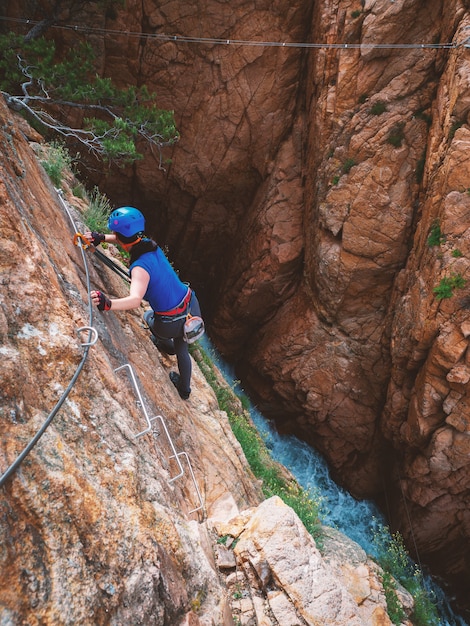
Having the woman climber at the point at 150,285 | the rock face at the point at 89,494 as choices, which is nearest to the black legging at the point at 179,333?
the woman climber at the point at 150,285

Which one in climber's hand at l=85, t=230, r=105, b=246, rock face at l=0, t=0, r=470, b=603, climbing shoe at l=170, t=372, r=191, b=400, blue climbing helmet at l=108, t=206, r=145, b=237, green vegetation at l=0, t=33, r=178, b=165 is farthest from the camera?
rock face at l=0, t=0, r=470, b=603

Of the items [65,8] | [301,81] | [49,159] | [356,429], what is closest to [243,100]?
[301,81]

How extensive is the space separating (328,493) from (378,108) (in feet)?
27.5

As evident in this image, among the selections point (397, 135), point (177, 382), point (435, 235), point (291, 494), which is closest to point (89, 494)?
point (177, 382)

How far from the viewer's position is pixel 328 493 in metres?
9.26

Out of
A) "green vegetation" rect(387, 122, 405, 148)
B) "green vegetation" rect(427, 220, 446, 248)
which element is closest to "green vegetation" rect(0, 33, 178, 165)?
"green vegetation" rect(387, 122, 405, 148)

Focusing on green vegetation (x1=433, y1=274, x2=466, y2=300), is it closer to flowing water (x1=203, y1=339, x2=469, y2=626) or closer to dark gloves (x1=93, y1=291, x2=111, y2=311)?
flowing water (x1=203, y1=339, x2=469, y2=626)

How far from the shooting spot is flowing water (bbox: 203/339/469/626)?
8.29 metres

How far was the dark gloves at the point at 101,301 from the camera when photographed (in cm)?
246

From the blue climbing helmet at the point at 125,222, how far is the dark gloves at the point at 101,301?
0.58 m

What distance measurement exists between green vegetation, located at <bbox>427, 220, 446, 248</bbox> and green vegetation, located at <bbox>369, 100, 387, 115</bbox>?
7.81 ft

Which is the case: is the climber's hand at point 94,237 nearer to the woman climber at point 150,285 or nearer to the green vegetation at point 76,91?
the woman climber at point 150,285

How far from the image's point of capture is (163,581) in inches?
66.6

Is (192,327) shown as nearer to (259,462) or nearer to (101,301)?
(101,301)
